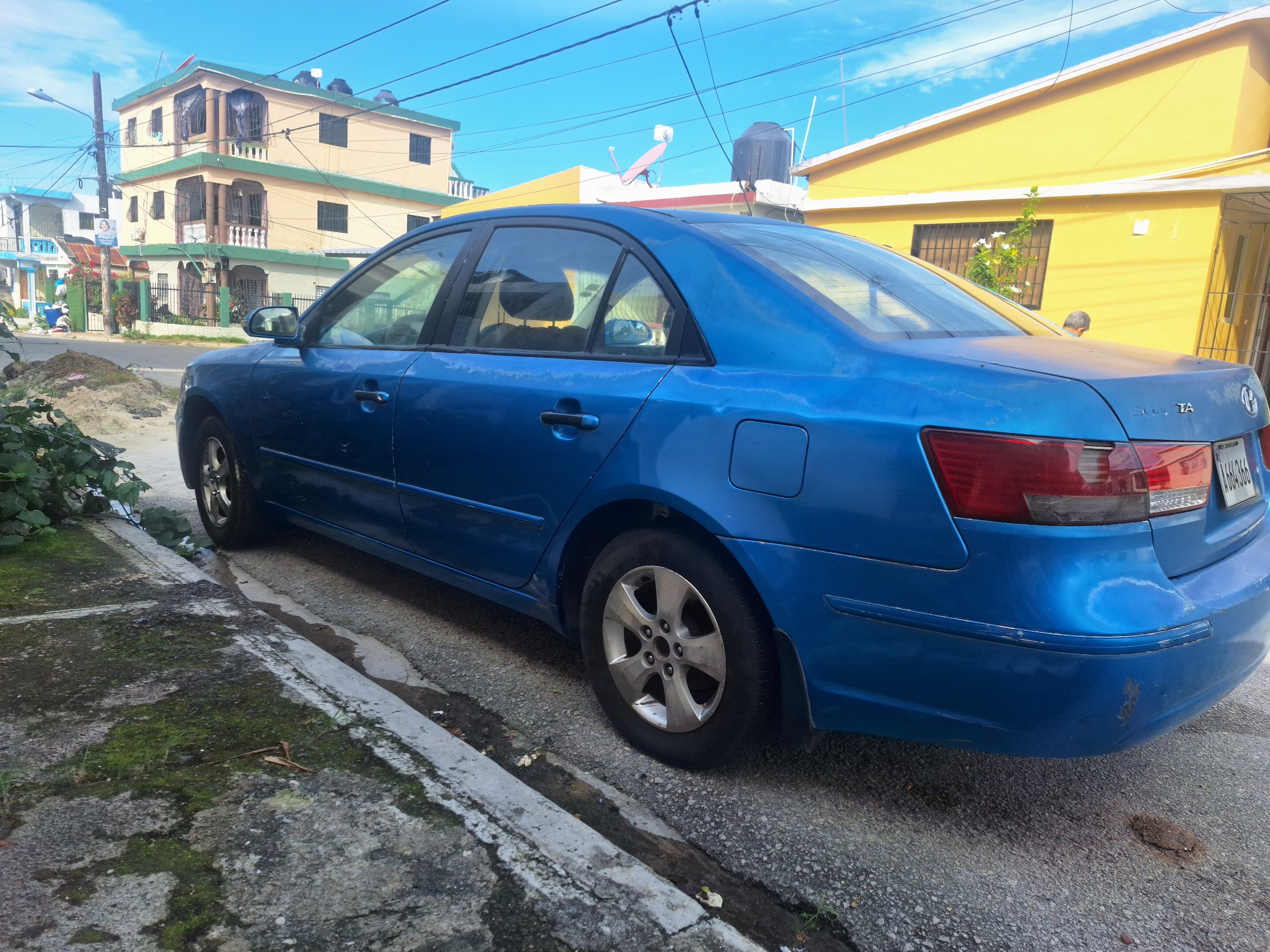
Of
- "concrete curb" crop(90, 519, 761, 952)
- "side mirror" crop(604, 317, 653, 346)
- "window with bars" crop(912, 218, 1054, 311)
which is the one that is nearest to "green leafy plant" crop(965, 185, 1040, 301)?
"window with bars" crop(912, 218, 1054, 311)

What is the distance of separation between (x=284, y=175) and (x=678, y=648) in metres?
Result: 38.4

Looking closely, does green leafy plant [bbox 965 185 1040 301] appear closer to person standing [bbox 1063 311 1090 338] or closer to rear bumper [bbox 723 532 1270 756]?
person standing [bbox 1063 311 1090 338]

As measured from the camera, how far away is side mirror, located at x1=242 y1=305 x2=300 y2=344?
13.4 ft

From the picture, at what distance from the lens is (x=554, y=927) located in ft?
5.88

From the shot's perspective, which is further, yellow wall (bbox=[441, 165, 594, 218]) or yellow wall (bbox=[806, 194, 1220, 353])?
yellow wall (bbox=[441, 165, 594, 218])

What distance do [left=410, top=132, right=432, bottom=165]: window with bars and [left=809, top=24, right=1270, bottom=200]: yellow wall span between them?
31512 mm

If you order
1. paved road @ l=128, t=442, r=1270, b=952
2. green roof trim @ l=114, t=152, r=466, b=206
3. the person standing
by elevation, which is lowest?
paved road @ l=128, t=442, r=1270, b=952

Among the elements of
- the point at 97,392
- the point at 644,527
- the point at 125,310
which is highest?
the point at 125,310

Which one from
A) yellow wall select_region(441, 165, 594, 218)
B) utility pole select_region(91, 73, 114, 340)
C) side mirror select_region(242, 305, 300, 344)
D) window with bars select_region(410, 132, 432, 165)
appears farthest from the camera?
window with bars select_region(410, 132, 432, 165)

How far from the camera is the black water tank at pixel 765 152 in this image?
23953 millimetres

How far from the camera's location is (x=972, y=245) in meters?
13.3

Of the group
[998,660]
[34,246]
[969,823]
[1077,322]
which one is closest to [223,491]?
[969,823]

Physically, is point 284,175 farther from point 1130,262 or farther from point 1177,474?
point 1177,474

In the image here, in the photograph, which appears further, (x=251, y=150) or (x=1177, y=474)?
(x=251, y=150)
